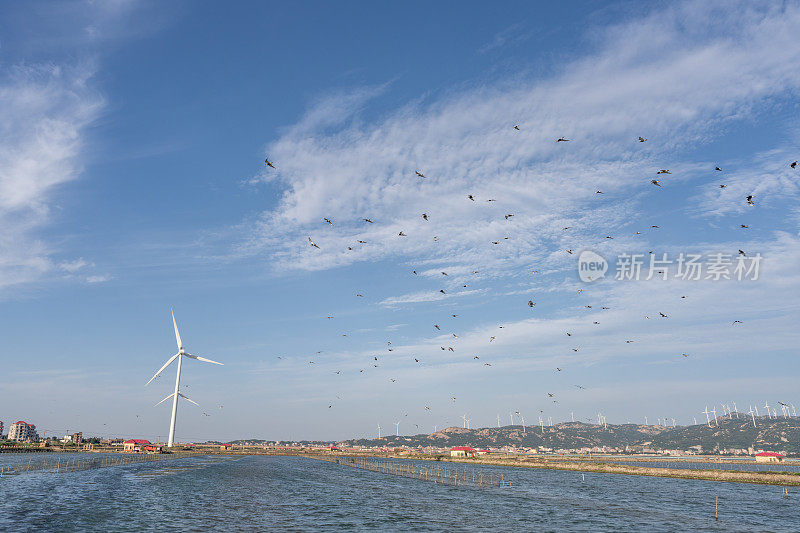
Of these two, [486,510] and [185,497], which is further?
[185,497]

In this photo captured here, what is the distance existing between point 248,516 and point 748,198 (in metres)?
63.7

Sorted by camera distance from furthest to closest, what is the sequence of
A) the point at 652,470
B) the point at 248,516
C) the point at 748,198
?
1. the point at 652,470
2. the point at 248,516
3. the point at 748,198

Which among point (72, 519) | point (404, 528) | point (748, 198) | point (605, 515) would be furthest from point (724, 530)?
point (72, 519)

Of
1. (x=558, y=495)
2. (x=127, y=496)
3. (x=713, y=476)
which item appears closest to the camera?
(x=127, y=496)

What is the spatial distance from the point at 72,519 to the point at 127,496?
2622 cm

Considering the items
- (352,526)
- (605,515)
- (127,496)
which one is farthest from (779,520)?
(127,496)

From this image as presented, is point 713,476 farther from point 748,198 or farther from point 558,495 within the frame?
point 748,198

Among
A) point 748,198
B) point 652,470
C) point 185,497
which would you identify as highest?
point 748,198

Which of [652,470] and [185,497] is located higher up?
[185,497]

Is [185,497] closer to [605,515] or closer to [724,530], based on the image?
[605,515]

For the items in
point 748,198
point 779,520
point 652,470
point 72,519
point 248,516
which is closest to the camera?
point 748,198

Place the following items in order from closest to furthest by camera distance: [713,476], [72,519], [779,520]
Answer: [72,519], [779,520], [713,476]

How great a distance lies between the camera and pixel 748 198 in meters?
41.5

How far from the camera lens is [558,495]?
9938 centimetres
